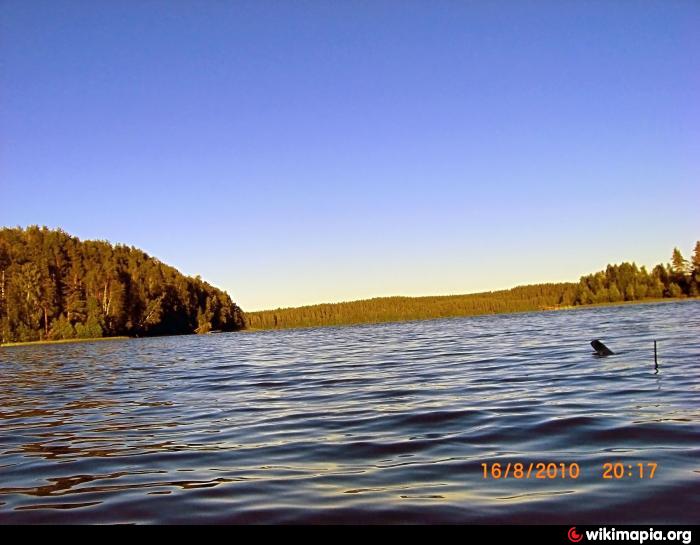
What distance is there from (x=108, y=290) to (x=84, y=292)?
5091mm

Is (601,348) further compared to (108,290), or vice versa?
(108,290)

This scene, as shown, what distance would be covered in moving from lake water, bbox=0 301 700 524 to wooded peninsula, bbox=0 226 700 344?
113992mm

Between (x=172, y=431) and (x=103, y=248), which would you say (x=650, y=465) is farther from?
(x=103, y=248)

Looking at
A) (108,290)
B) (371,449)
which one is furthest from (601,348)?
(108,290)

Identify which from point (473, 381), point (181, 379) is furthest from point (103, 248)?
point (473, 381)

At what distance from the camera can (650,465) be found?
24.1 ft

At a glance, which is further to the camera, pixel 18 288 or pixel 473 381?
pixel 18 288

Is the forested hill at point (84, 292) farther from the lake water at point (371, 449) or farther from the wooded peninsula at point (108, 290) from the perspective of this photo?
the lake water at point (371, 449)

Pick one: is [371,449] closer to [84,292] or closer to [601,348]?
[601,348]

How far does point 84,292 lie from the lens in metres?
135

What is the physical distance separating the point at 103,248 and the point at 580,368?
6150 inches

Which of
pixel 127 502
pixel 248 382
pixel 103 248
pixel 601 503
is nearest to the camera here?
pixel 601 503

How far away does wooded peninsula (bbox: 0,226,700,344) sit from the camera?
395 ft

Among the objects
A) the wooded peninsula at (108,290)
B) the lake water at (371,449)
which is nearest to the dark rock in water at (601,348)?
the lake water at (371,449)
